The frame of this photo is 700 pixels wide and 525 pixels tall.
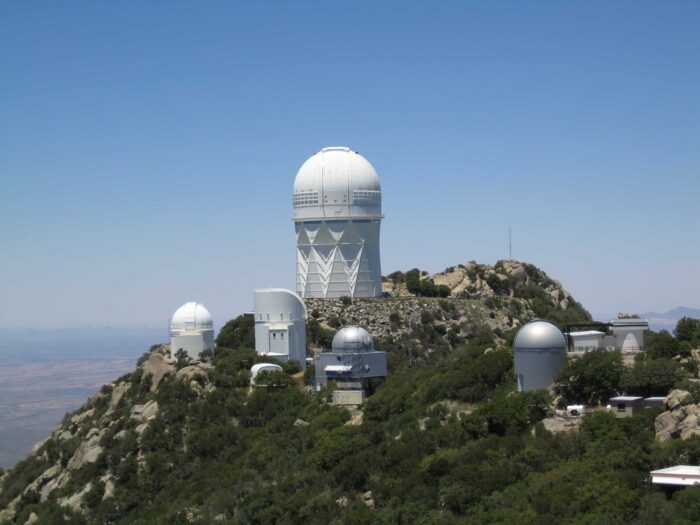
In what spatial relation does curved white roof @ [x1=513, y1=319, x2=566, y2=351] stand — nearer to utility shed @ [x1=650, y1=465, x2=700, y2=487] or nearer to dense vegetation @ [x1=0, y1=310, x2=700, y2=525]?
dense vegetation @ [x1=0, y1=310, x2=700, y2=525]

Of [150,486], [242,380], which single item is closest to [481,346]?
[242,380]

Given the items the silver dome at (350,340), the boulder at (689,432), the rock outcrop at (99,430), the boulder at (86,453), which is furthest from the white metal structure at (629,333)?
the boulder at (86,453)

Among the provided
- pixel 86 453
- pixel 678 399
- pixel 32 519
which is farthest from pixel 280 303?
A: pixel 678 399

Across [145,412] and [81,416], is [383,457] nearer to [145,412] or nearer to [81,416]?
[145,412]

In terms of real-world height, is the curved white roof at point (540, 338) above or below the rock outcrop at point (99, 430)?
above

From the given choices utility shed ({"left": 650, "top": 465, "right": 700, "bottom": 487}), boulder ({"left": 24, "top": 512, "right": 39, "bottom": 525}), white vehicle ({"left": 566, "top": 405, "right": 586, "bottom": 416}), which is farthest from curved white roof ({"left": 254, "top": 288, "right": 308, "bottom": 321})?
utility shed ({"left": 650, "top": 465, "right": 700, "bottom": 487})

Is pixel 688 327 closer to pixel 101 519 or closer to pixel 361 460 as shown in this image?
pixel 361 460

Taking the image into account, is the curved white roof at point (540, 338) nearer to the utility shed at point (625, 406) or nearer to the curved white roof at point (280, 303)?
the utility shed at point (625, 406)
